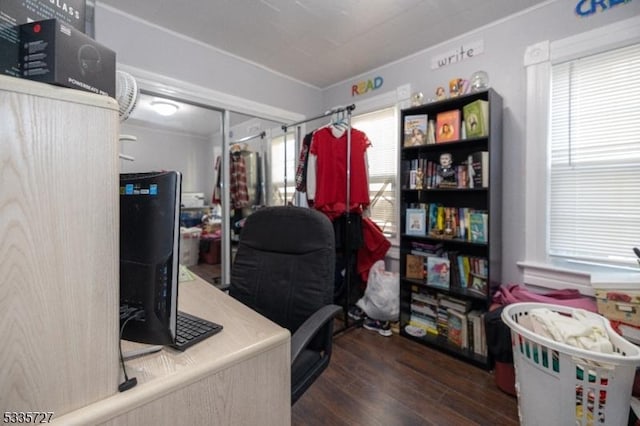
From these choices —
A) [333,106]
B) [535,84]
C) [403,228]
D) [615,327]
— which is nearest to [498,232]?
[403,228]

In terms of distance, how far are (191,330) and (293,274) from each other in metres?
0.51

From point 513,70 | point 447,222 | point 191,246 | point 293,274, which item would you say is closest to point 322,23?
point 513,70

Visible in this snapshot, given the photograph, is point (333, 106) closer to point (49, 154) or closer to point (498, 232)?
point (498, 232)

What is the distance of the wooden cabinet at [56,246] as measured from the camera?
42 cm

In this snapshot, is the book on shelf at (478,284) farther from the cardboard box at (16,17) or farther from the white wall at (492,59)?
the cardboard box at (16,17)

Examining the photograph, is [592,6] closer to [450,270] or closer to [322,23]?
[322,23]

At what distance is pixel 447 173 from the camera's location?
2301mm

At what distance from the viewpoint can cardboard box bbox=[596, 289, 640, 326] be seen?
1.39m

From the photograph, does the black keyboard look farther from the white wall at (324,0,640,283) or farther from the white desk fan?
the white wall at (324,0,640,283)

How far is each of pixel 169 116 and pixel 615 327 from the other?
4.34 metres

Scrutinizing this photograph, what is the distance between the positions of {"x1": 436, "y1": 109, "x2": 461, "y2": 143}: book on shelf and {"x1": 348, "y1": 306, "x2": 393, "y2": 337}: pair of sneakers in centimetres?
167

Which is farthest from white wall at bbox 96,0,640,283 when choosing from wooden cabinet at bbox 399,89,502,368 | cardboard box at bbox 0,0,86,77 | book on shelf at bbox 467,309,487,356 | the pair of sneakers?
cardboard box at bbox 0,0,86,77

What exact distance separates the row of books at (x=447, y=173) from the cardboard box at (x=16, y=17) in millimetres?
2274

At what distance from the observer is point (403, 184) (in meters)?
2.48
